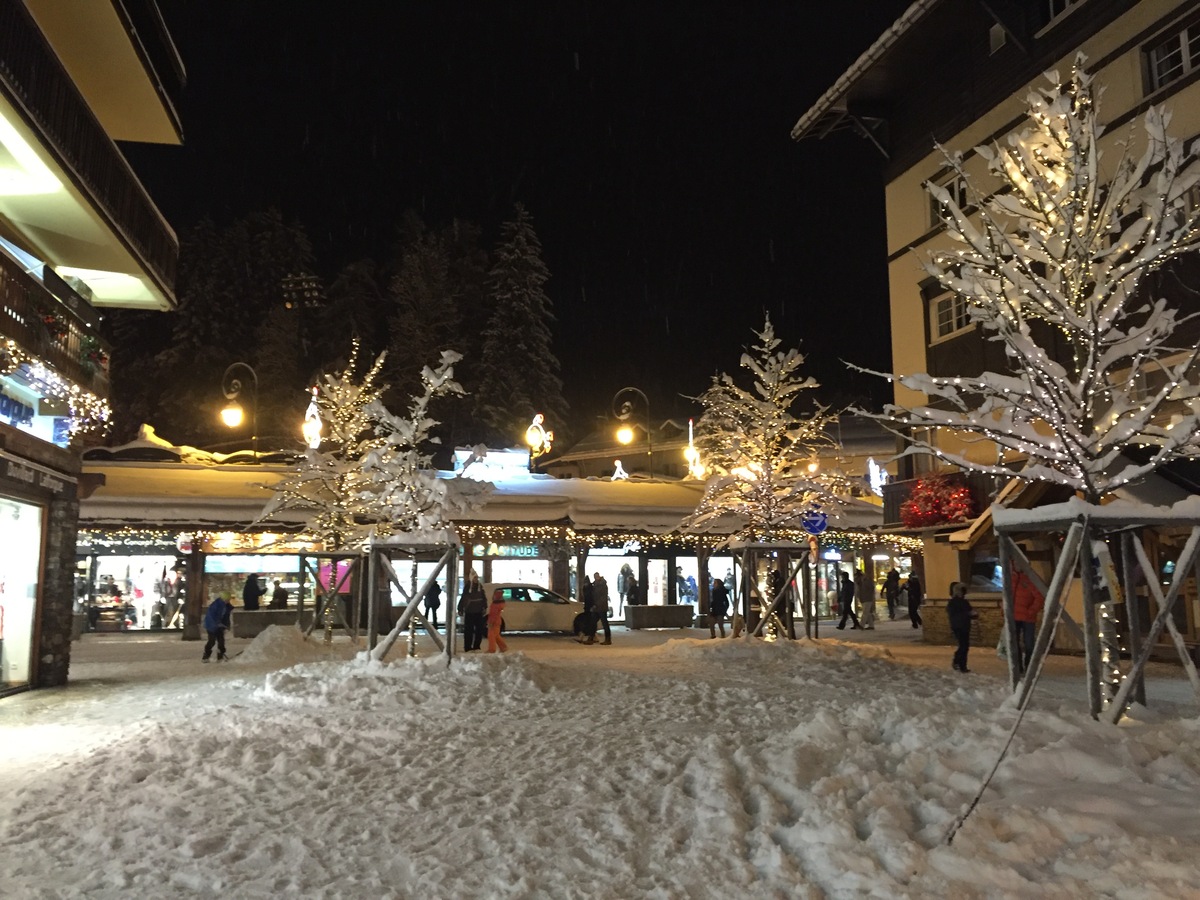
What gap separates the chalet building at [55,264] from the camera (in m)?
11.9

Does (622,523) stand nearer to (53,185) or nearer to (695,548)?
(695,548)

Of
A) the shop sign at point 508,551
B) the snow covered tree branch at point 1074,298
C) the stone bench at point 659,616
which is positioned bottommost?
the stone bench at point 659,616

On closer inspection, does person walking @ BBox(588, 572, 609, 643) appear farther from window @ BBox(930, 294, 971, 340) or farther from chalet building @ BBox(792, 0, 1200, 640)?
window @ BBox(930, 294, 971, 340)

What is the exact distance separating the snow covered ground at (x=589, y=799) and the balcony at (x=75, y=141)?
23.9ft

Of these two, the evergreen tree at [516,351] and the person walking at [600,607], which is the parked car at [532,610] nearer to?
the person walking at [600,607]

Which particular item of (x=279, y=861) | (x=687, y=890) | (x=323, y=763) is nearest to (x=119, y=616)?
(x=323, y=763)

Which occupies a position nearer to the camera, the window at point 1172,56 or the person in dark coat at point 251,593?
the window at point 1172,56

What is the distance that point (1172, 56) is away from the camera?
1756 centimetres

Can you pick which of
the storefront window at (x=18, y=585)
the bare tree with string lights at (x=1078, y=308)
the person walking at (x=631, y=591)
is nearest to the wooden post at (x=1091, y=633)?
the bare tree with string lights at (x=1078, y=308)

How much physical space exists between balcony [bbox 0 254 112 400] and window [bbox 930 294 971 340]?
61.8 feet

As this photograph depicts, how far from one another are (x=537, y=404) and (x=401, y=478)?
29590 millimetres

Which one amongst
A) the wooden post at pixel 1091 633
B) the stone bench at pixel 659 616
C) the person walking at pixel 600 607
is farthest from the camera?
the stone bench at pixel 659 616

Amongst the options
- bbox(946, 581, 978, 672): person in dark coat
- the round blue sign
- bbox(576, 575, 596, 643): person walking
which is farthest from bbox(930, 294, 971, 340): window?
bbox(576, 575, 596, 643): person walking

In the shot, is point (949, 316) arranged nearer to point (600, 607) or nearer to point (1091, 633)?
point (600, 607)
